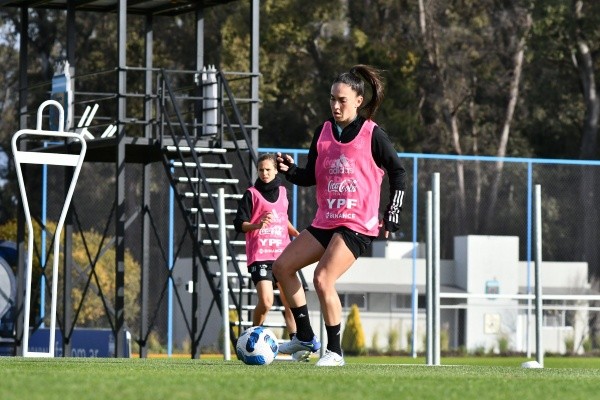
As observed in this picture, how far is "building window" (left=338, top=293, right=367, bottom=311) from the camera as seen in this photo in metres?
27.8

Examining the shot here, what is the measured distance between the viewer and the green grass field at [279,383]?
6.87 meters

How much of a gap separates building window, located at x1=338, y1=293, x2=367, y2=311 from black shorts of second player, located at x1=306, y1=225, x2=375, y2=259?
692 inches

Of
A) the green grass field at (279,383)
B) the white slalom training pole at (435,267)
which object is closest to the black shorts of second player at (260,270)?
the white slalom training pole at (435,267)

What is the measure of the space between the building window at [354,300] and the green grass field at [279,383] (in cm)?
1785

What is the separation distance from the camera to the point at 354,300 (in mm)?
28031

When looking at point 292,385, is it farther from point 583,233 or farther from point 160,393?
point 583,233

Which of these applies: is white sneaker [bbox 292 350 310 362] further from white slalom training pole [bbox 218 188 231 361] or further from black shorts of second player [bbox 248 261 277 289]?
black shorts of second player [bbox 248 261 277 289]

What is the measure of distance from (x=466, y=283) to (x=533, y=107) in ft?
51.3

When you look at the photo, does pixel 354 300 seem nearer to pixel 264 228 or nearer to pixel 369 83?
pixel 264 228

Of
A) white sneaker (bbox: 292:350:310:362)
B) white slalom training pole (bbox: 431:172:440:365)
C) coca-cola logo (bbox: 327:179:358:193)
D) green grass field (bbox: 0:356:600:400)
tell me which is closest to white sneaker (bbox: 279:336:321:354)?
white sneaker (bbox: 292:350:310:362)

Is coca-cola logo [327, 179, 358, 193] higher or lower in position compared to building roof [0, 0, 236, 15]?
lower

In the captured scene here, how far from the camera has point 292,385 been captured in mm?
7570

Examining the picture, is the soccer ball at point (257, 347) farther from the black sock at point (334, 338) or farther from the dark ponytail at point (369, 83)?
the dark ponytail at point (369, 83)


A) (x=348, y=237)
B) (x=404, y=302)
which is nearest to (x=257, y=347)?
(x=348, y=237)
